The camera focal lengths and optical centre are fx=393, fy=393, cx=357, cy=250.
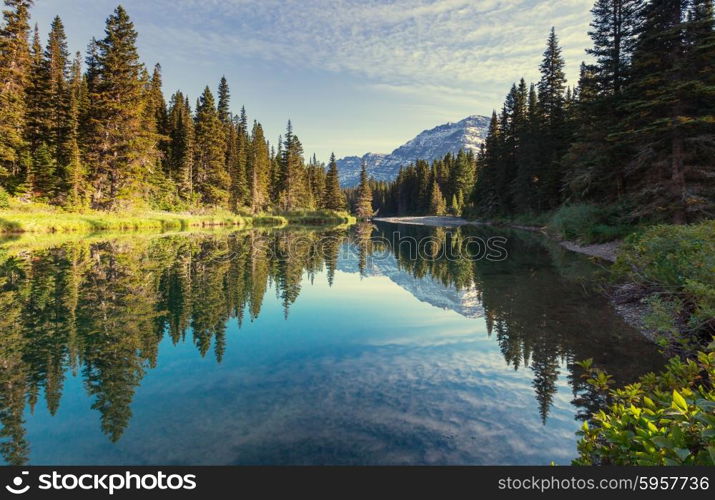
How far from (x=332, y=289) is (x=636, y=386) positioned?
10921 mm

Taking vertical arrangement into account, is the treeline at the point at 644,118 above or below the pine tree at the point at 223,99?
below

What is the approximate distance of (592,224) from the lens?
940 inches

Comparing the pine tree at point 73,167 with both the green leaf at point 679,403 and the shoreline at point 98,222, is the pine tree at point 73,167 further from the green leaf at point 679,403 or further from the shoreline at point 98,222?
the green leaf at point 679,403

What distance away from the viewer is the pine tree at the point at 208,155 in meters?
55.0

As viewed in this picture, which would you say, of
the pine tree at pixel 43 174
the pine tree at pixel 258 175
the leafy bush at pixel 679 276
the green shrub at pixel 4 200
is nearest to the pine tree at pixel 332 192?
the pine tree at pixel 258 175

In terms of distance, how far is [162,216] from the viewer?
41.5 metres

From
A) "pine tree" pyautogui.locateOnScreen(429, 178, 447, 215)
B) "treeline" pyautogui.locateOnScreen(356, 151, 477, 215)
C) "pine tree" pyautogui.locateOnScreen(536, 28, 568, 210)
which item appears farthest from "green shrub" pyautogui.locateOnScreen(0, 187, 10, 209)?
"pine tree" pyautogui.locateOnScreen(429, 178, 447, 215)

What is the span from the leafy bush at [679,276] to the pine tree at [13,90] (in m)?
43.3

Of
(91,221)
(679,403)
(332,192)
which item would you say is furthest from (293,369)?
(332,192)

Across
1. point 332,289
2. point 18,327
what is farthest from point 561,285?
point 18,327

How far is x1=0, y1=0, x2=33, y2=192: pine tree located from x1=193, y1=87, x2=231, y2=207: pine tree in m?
19.8

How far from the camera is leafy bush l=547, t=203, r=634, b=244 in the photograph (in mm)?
21578

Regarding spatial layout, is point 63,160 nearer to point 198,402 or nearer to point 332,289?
point 332,289

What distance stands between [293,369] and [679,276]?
Answer: 701cm
